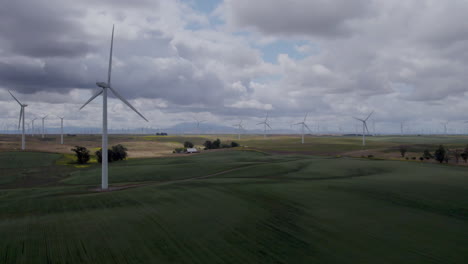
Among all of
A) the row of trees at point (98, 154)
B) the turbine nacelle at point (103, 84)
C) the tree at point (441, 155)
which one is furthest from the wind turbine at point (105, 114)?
the tree at point (441, 155)

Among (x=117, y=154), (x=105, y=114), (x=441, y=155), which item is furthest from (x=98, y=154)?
(x=441, y=155)

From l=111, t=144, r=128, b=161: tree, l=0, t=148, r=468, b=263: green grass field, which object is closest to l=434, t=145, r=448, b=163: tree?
l=0, t=148, r=468, b=263: green grass field

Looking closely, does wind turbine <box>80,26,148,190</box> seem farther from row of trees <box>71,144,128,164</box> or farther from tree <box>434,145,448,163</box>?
tree <box>434,145,448,163</box>

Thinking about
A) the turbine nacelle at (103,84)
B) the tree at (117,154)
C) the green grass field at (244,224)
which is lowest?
the green grass field at (244,224)

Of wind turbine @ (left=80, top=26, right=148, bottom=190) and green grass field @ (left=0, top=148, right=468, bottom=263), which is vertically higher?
wind turbine @ (left=80, top=26, right=148, bottom=190)

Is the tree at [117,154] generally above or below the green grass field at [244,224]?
above

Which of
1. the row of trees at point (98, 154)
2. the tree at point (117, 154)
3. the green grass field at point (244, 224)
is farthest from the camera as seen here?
the tree at point (117, 154)

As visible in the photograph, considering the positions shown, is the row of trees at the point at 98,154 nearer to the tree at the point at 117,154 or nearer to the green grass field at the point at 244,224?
the tree at the point at 117,154

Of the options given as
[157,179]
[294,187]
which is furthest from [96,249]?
[157,179]
